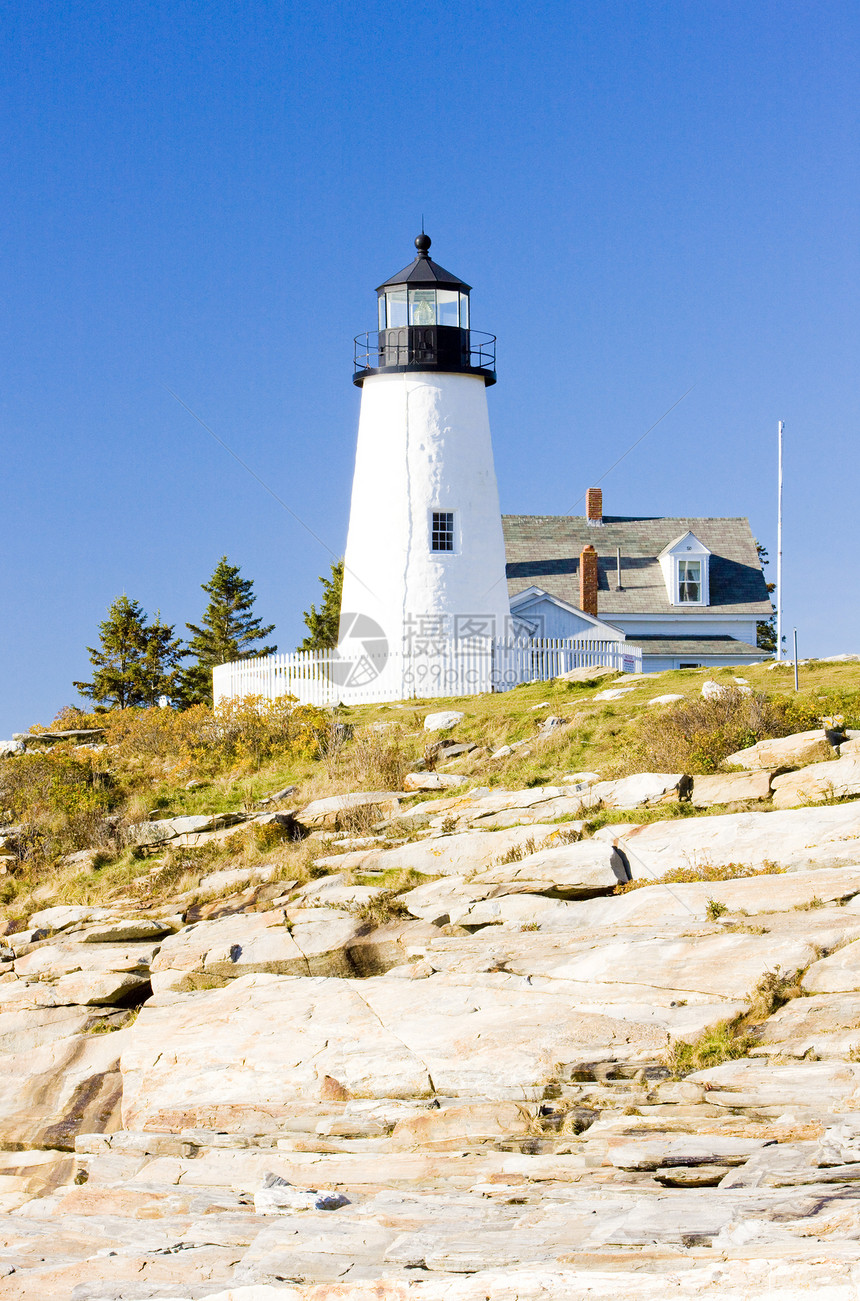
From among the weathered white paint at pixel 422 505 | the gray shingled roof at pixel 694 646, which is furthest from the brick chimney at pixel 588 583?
the weathered white paint at pixel 422 505

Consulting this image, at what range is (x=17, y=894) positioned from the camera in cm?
1756

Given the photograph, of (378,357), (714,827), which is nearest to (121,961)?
(714,827)

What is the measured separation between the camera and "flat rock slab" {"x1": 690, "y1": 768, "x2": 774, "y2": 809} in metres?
14.1

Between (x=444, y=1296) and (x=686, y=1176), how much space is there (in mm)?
1803

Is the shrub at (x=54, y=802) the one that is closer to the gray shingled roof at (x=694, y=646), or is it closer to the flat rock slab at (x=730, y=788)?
the flat rock slab at (x=730, y=788)

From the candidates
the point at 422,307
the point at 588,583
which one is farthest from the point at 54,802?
the point at 588,583

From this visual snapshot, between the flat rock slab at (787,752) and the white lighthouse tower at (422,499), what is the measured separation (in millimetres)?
13812

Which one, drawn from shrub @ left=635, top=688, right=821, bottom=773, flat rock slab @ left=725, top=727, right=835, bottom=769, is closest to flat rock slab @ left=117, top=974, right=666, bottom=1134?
flat rock slab @ left=725, top=727, right=835, bottom=769

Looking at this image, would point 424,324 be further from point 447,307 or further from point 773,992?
point 773,992

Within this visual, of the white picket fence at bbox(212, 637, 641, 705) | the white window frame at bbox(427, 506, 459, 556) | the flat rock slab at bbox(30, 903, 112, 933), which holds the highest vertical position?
the white window frame at bbox(427, 506, 459, 556)

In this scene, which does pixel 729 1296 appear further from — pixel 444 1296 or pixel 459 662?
pixel 459 662

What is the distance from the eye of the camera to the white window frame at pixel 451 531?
1153 inches

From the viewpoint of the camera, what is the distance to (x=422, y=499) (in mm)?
29281

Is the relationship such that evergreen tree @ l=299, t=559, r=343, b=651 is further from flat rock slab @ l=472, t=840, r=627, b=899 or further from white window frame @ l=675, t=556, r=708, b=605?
flat rock slab @ l=472, t=840, r=627, b=899
